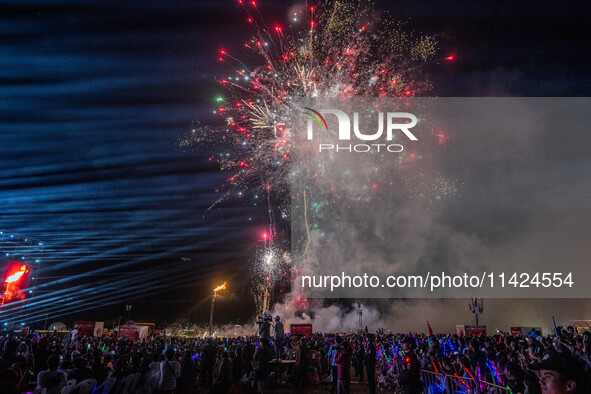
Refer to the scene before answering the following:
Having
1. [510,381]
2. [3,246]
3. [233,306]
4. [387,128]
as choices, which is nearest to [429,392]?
[510,381]

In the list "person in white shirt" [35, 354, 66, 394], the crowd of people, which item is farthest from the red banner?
"person in white shirt" [35, 354, 66, 394]

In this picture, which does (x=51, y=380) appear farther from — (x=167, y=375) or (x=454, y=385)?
(x=454, y=385)

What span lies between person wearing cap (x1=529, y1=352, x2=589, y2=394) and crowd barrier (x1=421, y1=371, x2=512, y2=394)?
17.3 feet

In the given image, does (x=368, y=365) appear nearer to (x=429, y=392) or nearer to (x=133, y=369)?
(x=429, y=392)

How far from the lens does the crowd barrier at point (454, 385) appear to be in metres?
7.71

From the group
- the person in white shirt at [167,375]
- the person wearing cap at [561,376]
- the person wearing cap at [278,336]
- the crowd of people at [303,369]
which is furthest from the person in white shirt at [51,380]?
the person wearing cap at [278,336]

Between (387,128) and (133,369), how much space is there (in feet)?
39.9

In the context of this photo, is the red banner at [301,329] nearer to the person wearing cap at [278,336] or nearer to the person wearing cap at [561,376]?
the person wearing cap at [278,336]

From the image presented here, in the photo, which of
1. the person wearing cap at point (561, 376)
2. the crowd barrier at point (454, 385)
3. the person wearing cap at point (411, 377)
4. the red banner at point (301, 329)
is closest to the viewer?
the person wearing cap at point (561, 376)

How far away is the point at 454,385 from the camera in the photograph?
9.35 meters

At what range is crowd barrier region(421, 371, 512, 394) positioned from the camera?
7.71m

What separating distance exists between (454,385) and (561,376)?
8363mm

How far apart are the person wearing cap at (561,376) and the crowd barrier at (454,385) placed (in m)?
5.27

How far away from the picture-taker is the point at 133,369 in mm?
8523
